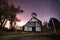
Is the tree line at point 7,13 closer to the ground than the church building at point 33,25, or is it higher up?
higher up

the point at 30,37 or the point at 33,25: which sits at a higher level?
the point at 33,25

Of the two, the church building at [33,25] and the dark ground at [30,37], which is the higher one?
the church building at [33,25]

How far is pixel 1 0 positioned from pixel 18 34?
800 mm

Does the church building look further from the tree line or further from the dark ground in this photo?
the tree line

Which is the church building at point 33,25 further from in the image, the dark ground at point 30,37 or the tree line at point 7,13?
the tree line at point 7,13

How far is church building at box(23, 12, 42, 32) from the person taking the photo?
2.61 meters

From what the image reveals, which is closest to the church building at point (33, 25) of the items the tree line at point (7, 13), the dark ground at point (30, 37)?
the dark ground at point (30, 37)

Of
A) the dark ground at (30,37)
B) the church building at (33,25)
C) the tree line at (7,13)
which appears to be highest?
the tree line at (7,13)

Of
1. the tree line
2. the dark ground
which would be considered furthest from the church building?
the tree line

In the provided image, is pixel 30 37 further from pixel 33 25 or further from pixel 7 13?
pixel 7 13

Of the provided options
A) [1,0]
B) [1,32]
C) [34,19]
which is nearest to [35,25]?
[34,19]

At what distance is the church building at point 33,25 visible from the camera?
8.55 feet

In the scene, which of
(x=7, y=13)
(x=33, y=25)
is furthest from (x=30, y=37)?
(x=7, y=13)

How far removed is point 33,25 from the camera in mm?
2641
